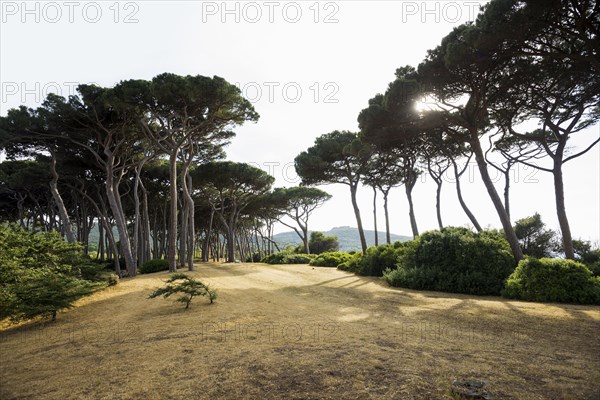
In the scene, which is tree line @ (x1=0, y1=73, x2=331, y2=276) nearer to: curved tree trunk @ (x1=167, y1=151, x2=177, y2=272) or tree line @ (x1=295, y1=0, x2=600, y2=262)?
curved tree trunk @ (x1=167, y1=151, x2=177, y2=272)

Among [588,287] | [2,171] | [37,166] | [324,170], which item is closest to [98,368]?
[588,287]

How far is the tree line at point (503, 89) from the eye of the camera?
31.5 ft

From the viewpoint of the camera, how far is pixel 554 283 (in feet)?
27.1

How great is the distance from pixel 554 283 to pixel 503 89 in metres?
8.45

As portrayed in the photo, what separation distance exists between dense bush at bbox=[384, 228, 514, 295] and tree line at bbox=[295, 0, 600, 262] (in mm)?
1537

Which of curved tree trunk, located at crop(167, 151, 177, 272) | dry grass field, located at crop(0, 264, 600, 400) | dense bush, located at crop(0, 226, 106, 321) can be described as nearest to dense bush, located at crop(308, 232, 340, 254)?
curved tree trunk, located at crop(167, 151, 177, 272)

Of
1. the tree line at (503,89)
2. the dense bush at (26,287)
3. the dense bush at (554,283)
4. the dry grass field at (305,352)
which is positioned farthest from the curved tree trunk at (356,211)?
the dense bush at (26,287)

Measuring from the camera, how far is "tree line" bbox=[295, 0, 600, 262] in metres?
9.61

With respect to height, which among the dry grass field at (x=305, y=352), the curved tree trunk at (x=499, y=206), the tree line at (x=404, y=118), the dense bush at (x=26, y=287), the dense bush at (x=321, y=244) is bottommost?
the dense bush at (x=321, y=244)

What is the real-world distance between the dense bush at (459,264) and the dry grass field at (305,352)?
8.13 ft

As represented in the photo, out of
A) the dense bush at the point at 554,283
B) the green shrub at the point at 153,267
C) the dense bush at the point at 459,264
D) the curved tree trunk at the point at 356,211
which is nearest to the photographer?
the dense bush at the point at 554,283

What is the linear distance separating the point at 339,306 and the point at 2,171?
27.0 m

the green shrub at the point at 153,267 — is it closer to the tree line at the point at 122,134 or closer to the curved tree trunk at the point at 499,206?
the tree line at the point at 122,134

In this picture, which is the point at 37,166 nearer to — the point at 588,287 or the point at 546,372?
the point at 546,372
